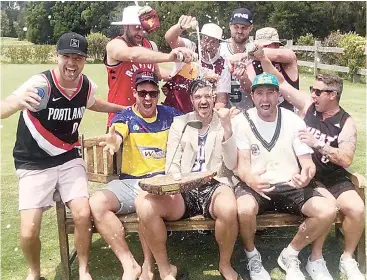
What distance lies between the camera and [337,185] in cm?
405

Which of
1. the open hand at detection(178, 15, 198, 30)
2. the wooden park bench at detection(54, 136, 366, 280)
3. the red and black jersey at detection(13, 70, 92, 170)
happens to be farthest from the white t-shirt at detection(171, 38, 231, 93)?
the wooden park bench at detection(54, 136, 366, 280)

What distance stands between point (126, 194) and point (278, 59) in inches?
75.0

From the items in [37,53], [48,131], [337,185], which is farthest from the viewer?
[37,53]

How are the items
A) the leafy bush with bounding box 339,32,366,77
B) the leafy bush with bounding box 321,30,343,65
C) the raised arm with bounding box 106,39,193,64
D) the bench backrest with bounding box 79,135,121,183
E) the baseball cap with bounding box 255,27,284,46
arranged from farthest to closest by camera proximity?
the leafy bush with bounding box 321,30,343,65
the leafy bush with bounding box 339,32,366,77
the baseball cap with bounding box 255,27,284,46
the bench backrest with bounding box 79,135,121,183
the raised arm with bounding box 106,39,193,64

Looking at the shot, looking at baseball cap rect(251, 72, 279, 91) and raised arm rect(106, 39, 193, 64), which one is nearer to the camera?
baseball cap rect(251, 72, 279, 91)

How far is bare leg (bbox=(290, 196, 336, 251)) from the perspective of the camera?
3.69 metres

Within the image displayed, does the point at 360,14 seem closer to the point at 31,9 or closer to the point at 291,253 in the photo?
the point at 31,9

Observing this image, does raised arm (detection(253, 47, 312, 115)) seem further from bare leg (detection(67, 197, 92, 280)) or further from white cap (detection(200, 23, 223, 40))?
bare leg (detection(67, 197, 92, 280))

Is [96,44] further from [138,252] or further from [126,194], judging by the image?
[126,194]

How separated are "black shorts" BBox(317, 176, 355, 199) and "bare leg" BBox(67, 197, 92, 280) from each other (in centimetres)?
182

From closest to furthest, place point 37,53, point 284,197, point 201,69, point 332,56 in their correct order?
point 284,197
point 201,69
point 332,56
point 37,53

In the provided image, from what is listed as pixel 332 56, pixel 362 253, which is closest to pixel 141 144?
pixel 362 253

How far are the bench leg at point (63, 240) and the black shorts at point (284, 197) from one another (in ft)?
4.34

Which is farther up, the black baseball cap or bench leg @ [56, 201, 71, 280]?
the black baseball cap
